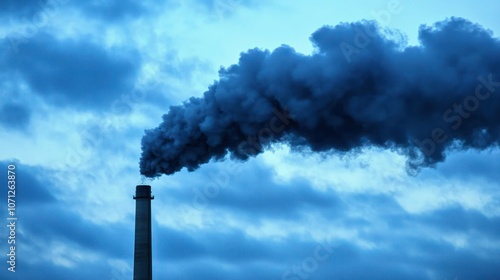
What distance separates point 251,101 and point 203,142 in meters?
6.20

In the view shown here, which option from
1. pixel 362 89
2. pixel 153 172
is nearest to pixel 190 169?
pixel 153 172

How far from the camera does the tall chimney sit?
4078cm

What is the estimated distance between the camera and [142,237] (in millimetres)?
40812

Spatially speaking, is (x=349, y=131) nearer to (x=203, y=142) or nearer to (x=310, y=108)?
(x=310, y=108)

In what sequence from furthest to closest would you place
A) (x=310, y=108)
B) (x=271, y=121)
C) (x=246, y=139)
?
(x=246, y=139) → (x=271, y=121) → (x=310, y=108)

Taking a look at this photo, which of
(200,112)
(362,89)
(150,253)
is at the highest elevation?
(200,112)

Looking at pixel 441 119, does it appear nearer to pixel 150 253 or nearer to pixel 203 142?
pixel 203 142

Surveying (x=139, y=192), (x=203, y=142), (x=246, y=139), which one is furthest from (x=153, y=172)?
(x=246, y=139)

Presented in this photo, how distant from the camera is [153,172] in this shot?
4228 centimetres

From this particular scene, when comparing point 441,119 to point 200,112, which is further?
point 200,112

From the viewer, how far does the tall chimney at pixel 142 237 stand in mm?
40781

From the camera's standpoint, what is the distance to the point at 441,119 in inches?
1224

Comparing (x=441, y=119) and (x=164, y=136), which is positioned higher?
(x=164, y=136)

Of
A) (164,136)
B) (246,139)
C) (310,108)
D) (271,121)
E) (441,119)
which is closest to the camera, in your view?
(441,119)
